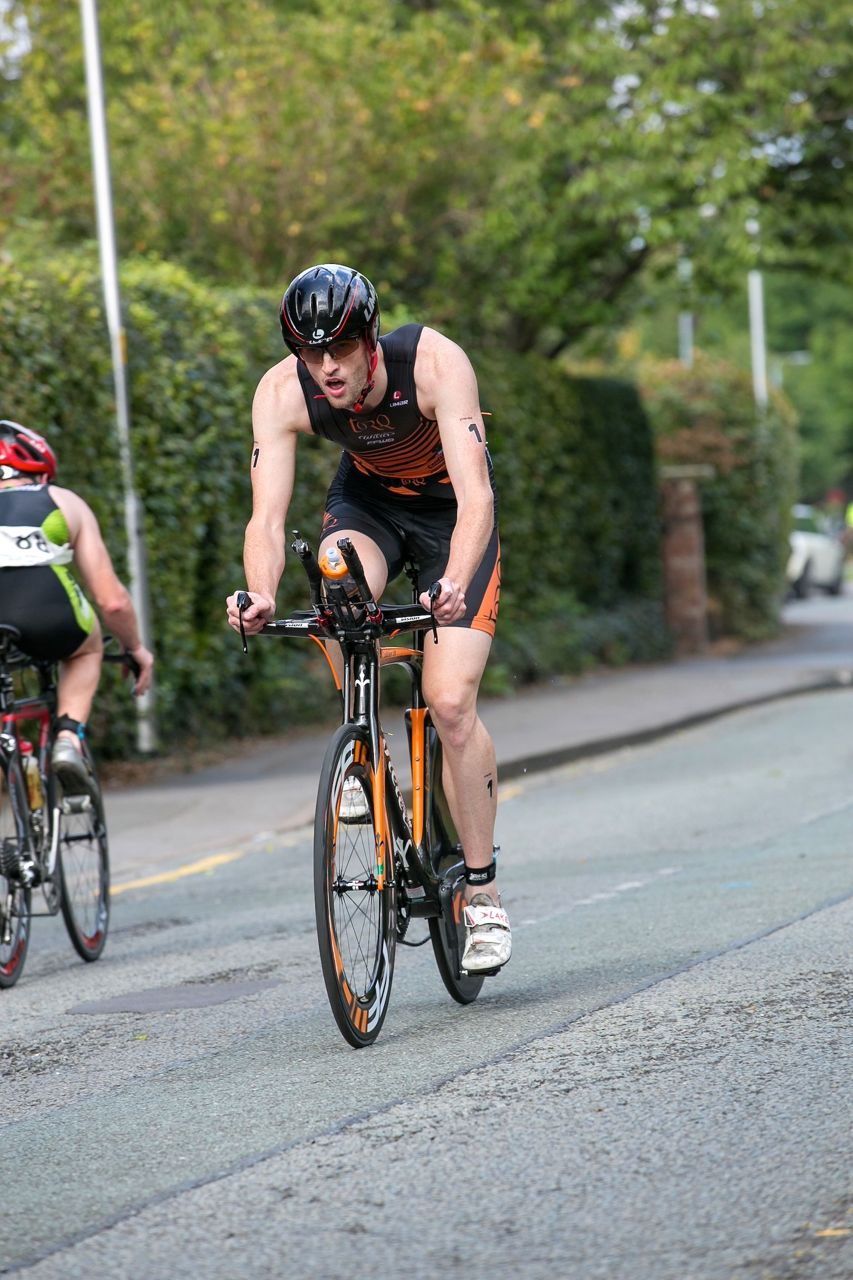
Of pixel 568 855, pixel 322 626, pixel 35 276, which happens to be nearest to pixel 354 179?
pixel 35 276

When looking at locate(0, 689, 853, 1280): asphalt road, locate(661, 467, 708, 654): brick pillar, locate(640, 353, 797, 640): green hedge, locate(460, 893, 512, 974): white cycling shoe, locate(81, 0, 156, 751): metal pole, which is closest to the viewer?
locate(0, 689, 853, 1280): asphalt road

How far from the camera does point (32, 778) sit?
22.6 feet

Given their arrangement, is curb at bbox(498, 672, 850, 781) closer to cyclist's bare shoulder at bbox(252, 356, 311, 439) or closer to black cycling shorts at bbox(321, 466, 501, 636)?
black cycling shorts at bbox(321, 466, 501, 636)

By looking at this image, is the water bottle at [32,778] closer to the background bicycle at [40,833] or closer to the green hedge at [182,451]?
the background bicycle at [40,833]

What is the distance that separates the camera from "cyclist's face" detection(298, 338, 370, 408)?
517 centimetres

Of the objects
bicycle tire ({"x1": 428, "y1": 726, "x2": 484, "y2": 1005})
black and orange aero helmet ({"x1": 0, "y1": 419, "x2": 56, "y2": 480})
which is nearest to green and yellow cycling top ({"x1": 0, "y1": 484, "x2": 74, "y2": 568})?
black and orange aero helmet ({"x1": 0, "y1": 419, "x2": 56, "y2": 480})

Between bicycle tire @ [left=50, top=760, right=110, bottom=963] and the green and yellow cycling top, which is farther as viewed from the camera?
bicycle tire @ [left=50, top=760, right=110, bottom=963]

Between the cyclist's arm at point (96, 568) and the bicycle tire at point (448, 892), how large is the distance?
1.71 meters

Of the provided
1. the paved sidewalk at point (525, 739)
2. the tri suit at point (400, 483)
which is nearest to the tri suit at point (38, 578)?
the paved sidewalk at point (525, 739)

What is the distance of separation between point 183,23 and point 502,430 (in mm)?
6062

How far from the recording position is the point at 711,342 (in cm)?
3459

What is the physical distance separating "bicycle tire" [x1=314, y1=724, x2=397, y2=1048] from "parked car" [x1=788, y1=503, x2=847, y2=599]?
34220mm

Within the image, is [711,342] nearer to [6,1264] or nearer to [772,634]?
[772,634]

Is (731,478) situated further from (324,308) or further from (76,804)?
(324,308)
